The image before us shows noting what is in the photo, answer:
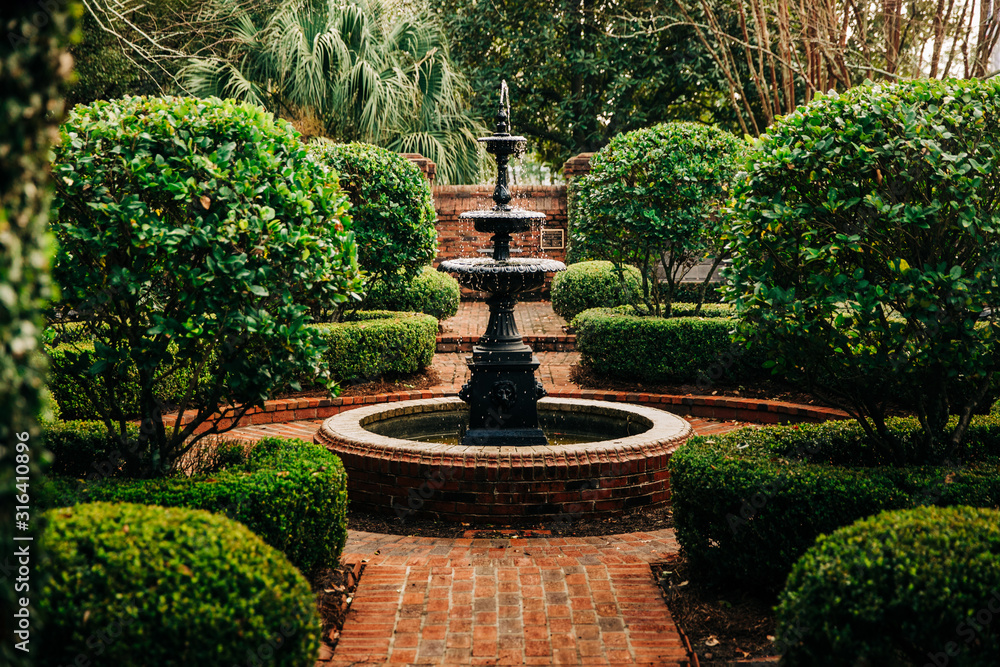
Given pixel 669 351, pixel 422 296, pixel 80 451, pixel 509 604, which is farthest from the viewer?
pixel 422 296

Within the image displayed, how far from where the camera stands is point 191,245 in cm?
382

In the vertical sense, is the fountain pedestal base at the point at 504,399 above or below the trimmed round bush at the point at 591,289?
below

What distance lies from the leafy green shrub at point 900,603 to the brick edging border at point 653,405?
507 centimetres

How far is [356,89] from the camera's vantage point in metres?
16.7

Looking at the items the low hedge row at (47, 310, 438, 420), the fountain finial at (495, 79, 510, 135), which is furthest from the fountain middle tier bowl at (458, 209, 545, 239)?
the low hedge row at (47, 310, 438, 420)

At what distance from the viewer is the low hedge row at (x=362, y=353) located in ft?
23.9

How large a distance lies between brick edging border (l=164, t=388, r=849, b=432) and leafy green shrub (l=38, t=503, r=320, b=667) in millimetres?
5137

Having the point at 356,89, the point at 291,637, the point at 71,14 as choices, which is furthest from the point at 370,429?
the point at 356,89

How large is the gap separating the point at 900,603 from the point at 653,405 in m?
5.96

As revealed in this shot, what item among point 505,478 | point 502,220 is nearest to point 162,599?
point 505,478

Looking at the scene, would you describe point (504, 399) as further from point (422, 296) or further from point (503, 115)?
point (422, 296)

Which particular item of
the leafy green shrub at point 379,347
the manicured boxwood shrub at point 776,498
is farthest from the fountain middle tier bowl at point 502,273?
the leafy green shrub at point 379,347

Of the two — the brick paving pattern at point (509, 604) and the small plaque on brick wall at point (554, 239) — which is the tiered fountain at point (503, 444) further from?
the small plaque on brick wall at point (554, 239)

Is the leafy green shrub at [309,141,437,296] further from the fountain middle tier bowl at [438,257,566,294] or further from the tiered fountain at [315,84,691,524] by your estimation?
the fountain middle tier bowl at [438,257,566,294]
